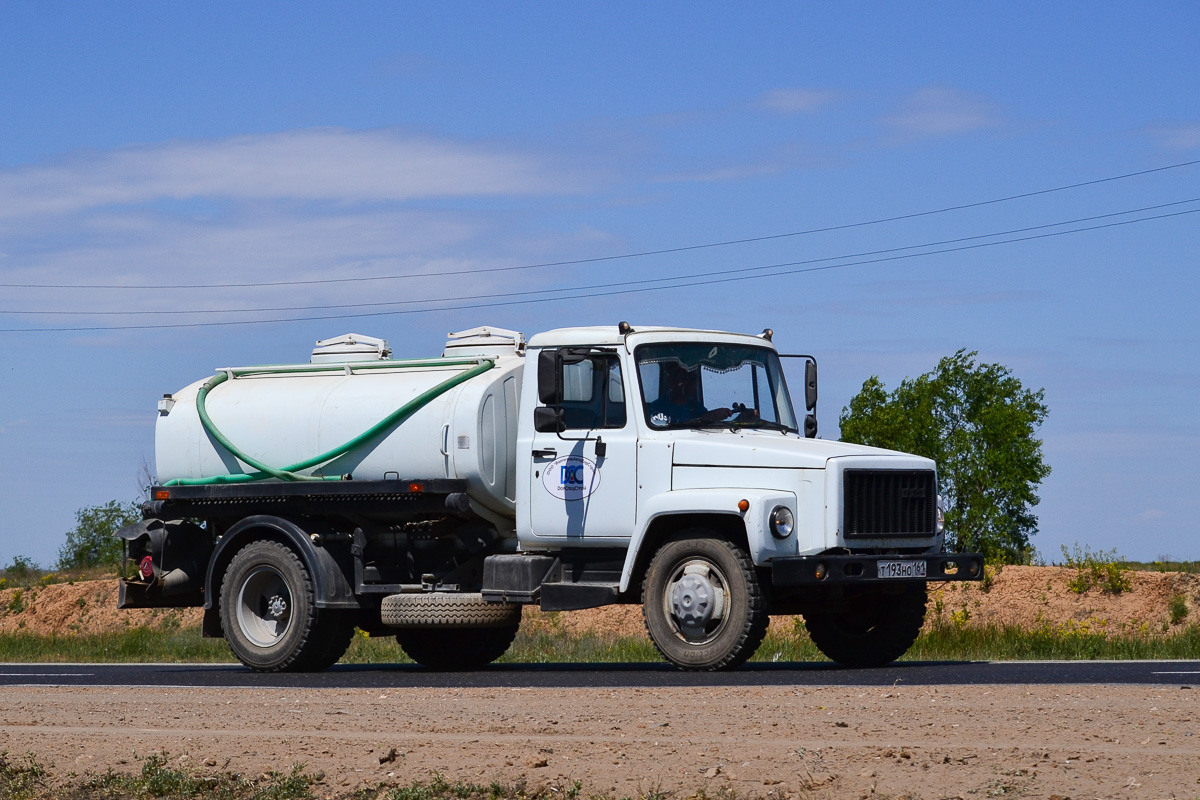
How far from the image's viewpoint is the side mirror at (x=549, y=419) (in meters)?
13.6

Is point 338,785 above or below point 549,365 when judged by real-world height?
below

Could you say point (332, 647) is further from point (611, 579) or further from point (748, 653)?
point (748, 653)

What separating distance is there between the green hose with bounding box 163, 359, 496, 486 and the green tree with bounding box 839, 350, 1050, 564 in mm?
58181

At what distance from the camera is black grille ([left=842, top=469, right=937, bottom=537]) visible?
12.8 metres

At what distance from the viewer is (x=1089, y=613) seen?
28609mm

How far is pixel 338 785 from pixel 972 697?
4.29 meters

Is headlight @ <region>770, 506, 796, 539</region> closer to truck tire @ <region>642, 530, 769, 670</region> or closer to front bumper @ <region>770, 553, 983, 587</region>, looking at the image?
front bumper @ <region>770, 553, 983, 587</region>

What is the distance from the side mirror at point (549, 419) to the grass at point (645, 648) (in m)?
4.48

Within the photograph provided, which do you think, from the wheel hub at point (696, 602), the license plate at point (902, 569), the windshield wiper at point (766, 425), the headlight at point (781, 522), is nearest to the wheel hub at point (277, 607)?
the wheel hub at point (696, 602)

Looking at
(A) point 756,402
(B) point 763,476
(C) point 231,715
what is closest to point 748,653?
(B) point 763,476

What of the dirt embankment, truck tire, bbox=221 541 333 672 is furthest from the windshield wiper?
the dirt embankment

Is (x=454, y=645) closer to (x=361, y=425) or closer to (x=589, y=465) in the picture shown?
(x=361, y=425)

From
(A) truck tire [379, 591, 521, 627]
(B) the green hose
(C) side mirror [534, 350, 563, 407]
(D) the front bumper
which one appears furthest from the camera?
(B) the green hose

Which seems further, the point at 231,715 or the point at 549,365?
the point at 549,365
